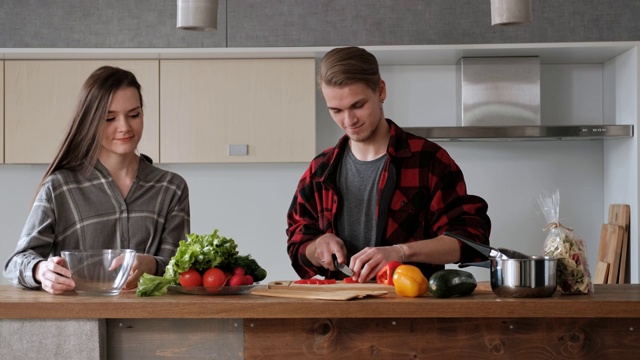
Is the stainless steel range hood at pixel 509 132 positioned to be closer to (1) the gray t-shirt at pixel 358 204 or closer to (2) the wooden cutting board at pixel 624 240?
(2) the wooden cutting board at pixel 624 240

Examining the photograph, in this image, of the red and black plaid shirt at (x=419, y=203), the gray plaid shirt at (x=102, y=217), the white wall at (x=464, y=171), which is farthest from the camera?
the white wall at (x=464, y=171)

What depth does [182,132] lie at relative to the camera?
453 cm

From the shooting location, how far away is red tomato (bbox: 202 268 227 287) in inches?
87.3

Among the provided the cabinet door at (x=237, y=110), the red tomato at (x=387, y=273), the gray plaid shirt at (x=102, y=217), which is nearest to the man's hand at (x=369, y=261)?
the red tomato at (x=387, y=273)

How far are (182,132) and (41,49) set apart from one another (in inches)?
30.8

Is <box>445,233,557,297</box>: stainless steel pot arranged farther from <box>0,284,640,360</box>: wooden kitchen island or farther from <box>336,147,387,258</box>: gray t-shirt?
<box>336,147,387,258</box>: gray t-shirt

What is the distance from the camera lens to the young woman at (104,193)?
8.30 ft

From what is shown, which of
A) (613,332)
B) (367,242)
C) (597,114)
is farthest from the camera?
(597,114)

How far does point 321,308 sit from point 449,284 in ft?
1.02

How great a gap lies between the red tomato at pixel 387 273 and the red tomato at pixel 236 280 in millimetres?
373

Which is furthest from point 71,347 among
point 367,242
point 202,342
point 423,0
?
point 423,0

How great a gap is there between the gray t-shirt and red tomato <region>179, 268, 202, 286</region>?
62 centimetres

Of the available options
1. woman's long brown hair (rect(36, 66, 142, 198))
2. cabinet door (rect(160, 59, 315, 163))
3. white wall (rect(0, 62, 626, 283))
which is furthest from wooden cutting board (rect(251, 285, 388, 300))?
white wall (rect(0, 62, 626, 283))

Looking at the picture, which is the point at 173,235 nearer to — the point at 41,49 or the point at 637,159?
the point at 41,49
